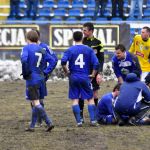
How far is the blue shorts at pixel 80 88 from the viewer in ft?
42.7

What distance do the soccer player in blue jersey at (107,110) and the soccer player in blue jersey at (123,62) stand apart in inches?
28.0

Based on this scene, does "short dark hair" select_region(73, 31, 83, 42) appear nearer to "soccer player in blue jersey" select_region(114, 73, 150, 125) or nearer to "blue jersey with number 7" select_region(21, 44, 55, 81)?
"blue jersey with number 7" select_region(21, 44, 55, 81)

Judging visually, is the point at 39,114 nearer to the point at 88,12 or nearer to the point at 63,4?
the point at 88,12

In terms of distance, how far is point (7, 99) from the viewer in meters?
18.6

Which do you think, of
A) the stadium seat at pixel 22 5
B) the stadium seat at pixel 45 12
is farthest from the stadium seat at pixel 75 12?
the stadium seat at pixel 22 5

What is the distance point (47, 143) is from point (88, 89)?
8.47 feet

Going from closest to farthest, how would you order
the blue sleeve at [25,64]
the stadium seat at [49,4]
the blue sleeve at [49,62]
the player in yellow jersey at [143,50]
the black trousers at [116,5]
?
the blue sleeve at [25,64] < the blue sleeve at [49,62] < the player in yellow jersey at [143,50] < the black trousers at [116,5] < the stadium seat at [49,4]

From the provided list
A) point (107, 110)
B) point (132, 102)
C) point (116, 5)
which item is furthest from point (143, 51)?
point (116, 5)

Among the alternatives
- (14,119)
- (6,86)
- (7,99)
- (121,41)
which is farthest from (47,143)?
(121,41)

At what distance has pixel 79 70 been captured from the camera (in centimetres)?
1302

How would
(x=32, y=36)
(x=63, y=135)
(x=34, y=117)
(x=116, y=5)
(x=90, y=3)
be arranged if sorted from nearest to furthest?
1. (x=63, y=135)
2. (x=32, y=36)
3. (x=34, y=117)
4. (x=116, y=5)
5. (x=90, y=3)

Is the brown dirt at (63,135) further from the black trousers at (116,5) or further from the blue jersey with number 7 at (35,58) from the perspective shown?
the black trousers at (116,5)

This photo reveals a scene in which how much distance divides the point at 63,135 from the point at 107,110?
5.97ft

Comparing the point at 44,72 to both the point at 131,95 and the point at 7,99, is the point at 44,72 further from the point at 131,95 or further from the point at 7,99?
the point at 7,99
